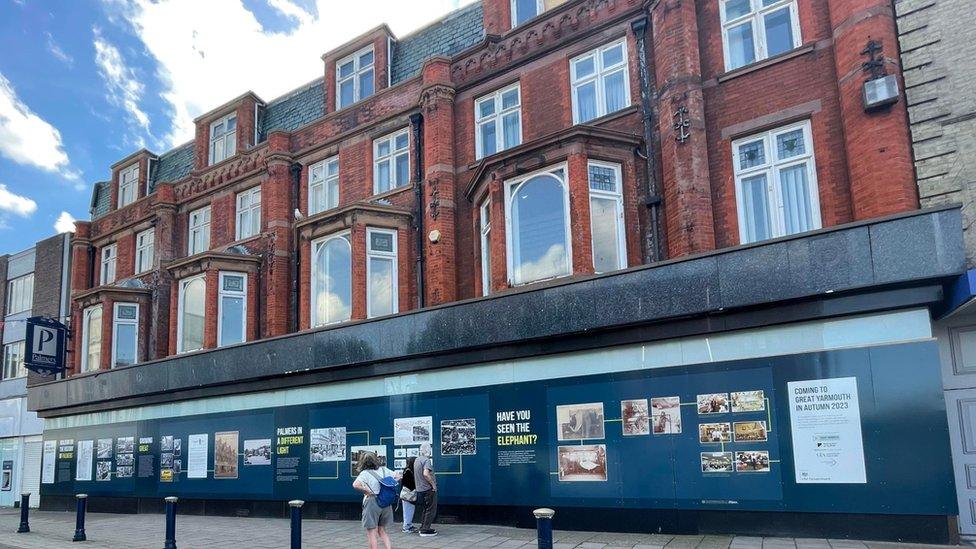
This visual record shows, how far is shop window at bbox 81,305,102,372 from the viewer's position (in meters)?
22.1

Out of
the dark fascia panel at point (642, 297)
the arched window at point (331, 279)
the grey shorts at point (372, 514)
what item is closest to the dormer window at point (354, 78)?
the arched window at point (331, 279)

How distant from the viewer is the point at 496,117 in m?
15.2

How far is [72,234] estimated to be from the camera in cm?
2609

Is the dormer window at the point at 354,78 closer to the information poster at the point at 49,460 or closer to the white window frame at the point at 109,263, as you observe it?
the white window frame at the point at 109,263

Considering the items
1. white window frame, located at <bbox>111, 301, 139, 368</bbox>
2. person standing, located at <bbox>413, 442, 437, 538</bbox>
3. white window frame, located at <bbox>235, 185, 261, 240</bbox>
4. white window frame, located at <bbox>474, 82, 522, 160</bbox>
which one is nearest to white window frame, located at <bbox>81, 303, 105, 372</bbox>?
white window frame, located at <bbox>111, 301, 139, 368</bbox>

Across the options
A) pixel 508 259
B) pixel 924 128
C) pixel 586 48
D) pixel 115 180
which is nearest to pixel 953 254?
pixel 924 128

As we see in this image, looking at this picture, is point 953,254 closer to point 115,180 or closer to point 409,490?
point 409,490

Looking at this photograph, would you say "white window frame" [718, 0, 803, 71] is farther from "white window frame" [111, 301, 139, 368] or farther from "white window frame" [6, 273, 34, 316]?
"white window frame" [6, 273, 34, 316]

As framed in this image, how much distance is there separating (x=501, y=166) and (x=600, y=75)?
8.95 feet

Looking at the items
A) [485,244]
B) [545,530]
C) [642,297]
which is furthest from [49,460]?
[545,530]

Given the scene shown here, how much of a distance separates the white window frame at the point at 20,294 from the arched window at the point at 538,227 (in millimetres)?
23270

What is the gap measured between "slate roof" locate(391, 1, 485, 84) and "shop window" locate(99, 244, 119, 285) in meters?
12.8

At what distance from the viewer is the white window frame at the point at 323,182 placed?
712 inches

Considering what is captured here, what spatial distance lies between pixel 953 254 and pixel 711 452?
4022mm
